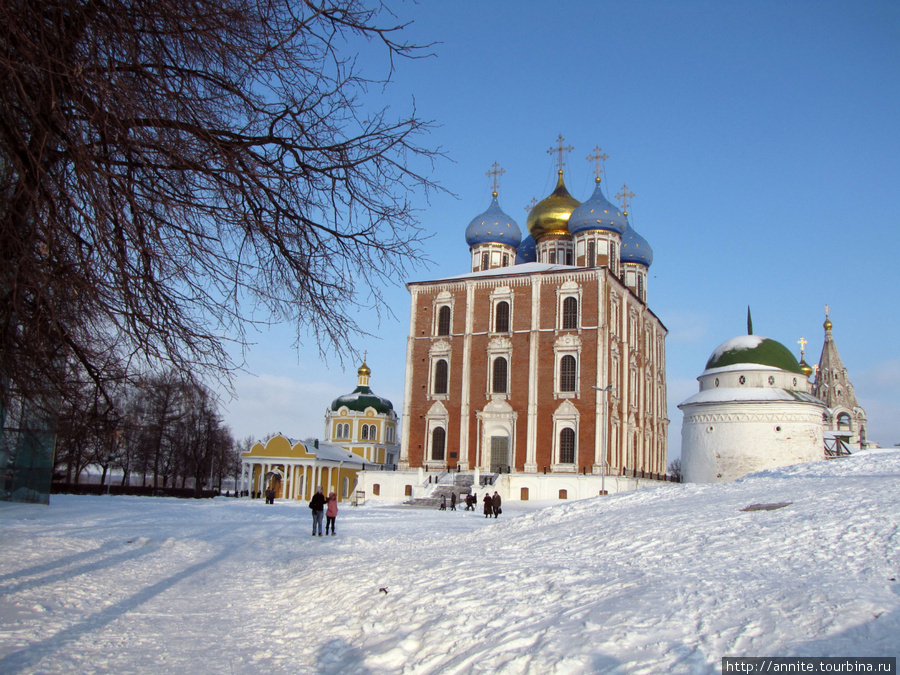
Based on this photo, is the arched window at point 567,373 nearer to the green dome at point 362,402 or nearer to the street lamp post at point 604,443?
the street lamp post at point 604,443

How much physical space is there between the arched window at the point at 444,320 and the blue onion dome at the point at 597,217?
9.43 metres

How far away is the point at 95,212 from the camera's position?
4297 millimetres

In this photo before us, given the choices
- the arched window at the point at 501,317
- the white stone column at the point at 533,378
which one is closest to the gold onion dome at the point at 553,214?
the white stone column at the point at 533,378

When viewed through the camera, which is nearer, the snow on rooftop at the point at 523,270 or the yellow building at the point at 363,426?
the snow on rooftop at the point at 523,270

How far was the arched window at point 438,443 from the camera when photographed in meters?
43.5

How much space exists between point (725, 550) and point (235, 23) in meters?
8.27

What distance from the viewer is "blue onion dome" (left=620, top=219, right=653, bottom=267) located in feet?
177

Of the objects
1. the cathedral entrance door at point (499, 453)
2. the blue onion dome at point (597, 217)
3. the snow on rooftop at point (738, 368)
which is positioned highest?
the blue onion dome at point (597, 217)

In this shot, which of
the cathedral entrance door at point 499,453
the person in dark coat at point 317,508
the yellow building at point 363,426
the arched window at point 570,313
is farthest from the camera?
the yellow building at point 363,426

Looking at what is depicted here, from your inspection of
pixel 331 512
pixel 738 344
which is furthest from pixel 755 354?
pixel 331 512

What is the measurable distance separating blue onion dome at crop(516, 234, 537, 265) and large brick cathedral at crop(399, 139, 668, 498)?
673cm

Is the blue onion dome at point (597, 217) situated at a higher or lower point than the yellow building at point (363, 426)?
higher

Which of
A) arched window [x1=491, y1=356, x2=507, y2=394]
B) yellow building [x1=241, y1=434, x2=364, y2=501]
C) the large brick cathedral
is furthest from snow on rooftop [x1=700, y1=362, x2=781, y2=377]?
yellow building [x1=241, y1=434, x2=364, y2=501]

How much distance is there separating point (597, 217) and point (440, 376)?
13.5 metres
